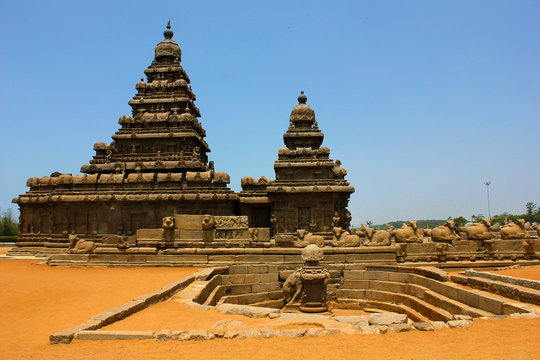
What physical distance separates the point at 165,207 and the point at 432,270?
663 inches

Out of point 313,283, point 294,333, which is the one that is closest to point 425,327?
point 294,333

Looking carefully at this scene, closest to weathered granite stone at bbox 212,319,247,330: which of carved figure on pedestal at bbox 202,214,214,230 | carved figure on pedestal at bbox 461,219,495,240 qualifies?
→ carved figure on pedestal at bbox 202,214,214,230

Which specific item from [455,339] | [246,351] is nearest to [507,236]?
[455,339]

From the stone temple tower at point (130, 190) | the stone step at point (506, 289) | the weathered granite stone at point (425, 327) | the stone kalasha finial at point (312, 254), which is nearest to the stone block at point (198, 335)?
the weathered granite stone at point (425, 327)

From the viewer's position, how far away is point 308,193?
2473 centimetres

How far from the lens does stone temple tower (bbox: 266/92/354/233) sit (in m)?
24.6

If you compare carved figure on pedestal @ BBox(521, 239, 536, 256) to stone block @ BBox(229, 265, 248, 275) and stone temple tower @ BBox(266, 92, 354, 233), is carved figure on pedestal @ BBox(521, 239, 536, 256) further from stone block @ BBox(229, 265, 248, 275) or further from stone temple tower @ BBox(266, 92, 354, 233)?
stone block @ BBox(229, 265, 248, 275)

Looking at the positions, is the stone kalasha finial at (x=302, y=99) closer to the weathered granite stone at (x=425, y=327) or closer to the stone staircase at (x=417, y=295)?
the stone staircase at (x=417, y=295)

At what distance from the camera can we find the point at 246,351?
5.89 m

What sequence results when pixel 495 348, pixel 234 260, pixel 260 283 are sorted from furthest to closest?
1. pixel 234 260
2. pixel 260 283
3. pixel 495 348

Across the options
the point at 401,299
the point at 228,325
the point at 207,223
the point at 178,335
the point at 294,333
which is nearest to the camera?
the point at 178,335

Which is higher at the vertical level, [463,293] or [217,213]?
[217,213]

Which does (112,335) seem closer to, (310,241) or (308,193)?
(310,241)

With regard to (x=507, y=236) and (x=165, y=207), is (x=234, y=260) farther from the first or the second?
(x=507, y=236)
